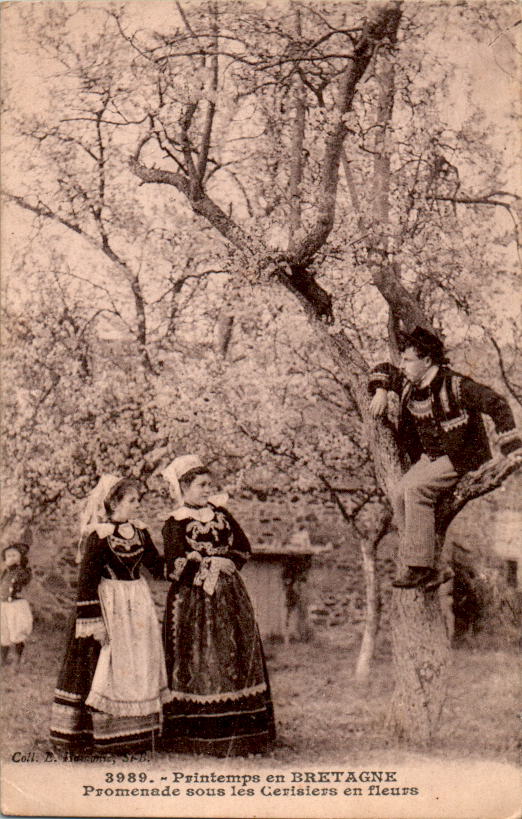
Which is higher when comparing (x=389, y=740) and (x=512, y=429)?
(x=512, y=429)

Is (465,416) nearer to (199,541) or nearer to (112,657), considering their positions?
(199,541)

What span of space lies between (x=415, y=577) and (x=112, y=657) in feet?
4.38

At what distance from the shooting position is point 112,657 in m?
3.28

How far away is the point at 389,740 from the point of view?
3.34m

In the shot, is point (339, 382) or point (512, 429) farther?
point (339, 382)

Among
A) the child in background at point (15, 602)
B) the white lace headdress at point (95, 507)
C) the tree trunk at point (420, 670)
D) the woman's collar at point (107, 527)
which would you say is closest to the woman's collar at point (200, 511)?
the woman's collar at point (107, 527)

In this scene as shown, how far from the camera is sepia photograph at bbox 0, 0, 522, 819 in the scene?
3.33m

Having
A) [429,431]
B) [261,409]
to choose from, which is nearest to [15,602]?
[261,409]

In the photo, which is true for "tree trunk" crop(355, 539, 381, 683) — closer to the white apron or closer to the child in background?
the white apron

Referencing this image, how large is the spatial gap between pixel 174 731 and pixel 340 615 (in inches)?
33.9

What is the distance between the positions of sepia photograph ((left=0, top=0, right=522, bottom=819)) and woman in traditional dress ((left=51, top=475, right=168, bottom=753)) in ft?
0.04

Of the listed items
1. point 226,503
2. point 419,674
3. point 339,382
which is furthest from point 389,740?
point 339,382

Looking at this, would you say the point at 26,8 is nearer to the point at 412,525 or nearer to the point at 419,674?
the point at 412,525

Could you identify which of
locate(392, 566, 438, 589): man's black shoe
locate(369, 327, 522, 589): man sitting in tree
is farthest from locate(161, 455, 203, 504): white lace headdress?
locate(392, 566, 438, 589): man's black shoe
